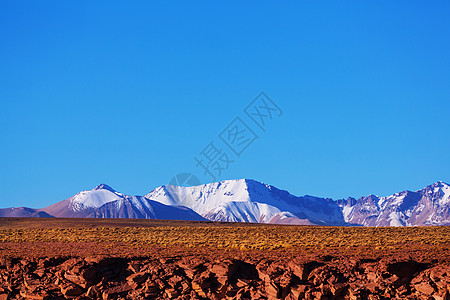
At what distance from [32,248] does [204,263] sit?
16094 millimetres

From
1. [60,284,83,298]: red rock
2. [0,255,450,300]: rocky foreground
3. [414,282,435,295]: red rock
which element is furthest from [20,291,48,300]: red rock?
[414,282,435,295]: red rock

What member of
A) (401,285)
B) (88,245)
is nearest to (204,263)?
(401,285)

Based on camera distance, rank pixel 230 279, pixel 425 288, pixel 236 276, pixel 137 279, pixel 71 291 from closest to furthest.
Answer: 1. pixel 425 288
2. pixel 230 279
3. pixel 236 276
4. pixel 71 291
5. pixel 137 279

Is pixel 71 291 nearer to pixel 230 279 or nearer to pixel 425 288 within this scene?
pixel 230 279

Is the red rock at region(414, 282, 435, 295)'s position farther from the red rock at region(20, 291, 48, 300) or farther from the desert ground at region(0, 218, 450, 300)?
the red rock at region(20, 291, 48, 300)

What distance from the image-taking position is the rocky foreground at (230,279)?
77.6 ft

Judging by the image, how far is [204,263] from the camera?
2623 cm

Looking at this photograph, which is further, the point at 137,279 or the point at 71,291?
the point at 137,279

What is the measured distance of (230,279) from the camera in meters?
25.0

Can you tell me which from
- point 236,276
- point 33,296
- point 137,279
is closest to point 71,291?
point 33,296

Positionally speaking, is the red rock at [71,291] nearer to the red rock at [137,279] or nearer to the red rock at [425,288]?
the red rock at [137,279]

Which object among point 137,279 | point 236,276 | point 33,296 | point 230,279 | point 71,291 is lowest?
point 33,296

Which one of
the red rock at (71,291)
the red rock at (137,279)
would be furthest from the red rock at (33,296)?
the red rock at (137,279)

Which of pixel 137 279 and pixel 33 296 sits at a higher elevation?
pixel 137 279
